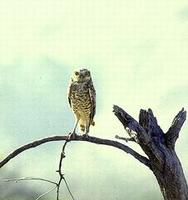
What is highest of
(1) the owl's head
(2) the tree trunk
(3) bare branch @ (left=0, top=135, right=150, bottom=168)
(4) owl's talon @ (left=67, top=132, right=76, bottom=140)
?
(1) the owl's head

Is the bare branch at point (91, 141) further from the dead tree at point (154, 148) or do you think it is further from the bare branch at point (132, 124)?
the bare branch at point (132, 124)

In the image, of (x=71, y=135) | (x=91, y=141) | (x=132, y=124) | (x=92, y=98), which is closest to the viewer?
(x=132, y=124)

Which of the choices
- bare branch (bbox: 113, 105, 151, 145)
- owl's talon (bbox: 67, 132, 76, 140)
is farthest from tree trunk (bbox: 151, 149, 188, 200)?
owl's talon (bbox: 67, 132, 76, 140)

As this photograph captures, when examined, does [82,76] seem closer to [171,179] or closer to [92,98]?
[92,98]

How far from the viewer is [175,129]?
20.6 feet

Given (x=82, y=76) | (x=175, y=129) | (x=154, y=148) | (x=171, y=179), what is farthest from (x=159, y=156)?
(x=82, y=76)

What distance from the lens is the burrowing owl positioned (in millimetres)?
8008

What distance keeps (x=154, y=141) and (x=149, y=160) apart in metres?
0.22

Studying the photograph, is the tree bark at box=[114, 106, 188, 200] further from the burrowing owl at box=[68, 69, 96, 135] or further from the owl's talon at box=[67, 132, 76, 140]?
the burrowing owl at box=[68, 69, 96, 135]

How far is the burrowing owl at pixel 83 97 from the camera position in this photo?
801 centimetres

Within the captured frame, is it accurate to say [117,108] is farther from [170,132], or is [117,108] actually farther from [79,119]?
[79,119]

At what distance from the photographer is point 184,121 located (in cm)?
641

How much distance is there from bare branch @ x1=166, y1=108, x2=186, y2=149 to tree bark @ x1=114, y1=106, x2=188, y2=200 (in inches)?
3.1

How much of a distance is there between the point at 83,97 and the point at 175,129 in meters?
2.07
